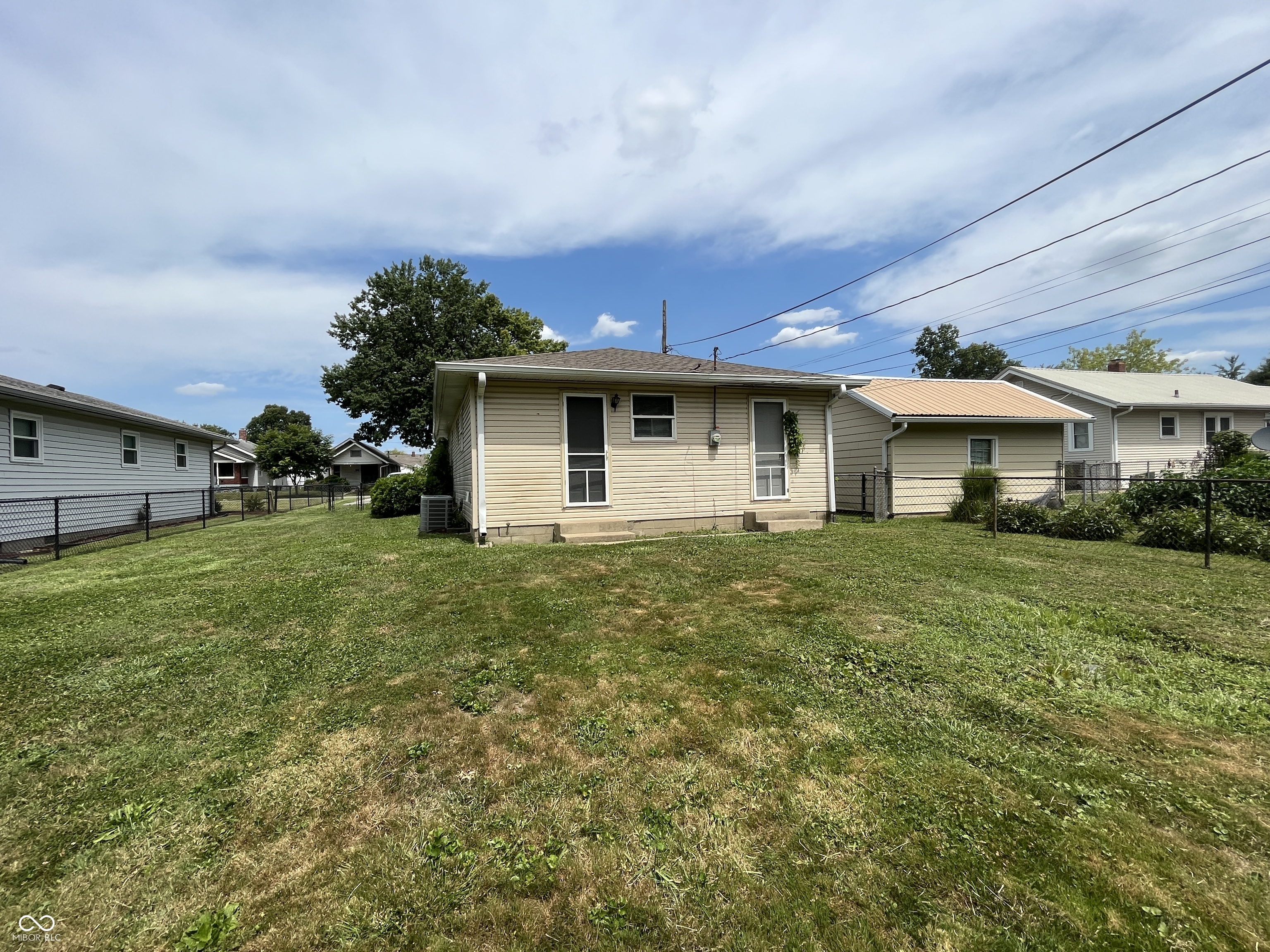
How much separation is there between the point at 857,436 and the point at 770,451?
18.3 ft

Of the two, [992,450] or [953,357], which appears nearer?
[992,450]

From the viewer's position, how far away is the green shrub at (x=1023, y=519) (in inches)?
368

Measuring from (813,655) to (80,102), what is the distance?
12.0 m

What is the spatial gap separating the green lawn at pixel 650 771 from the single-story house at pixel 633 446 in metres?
3.75

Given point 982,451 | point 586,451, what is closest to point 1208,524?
point 982,451

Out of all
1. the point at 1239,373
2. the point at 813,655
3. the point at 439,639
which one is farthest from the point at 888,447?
the point at 1239,373

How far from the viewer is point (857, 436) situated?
47.2 feet

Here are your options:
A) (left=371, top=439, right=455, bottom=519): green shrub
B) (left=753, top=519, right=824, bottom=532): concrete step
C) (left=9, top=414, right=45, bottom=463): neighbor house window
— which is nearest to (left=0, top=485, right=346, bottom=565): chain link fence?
(left=9, top=414, right=45, bottom=463): neighbor house window

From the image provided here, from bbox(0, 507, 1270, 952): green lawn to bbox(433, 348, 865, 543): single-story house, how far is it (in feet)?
12.3

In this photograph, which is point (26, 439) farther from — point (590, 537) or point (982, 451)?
point (982, 451)

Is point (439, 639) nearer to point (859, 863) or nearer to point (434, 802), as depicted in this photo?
point (434, 802)

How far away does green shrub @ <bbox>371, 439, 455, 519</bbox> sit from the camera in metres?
14.4

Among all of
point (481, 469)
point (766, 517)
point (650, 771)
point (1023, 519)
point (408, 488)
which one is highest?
point (481, 469)

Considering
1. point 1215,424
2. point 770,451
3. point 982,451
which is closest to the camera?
point 770,451
